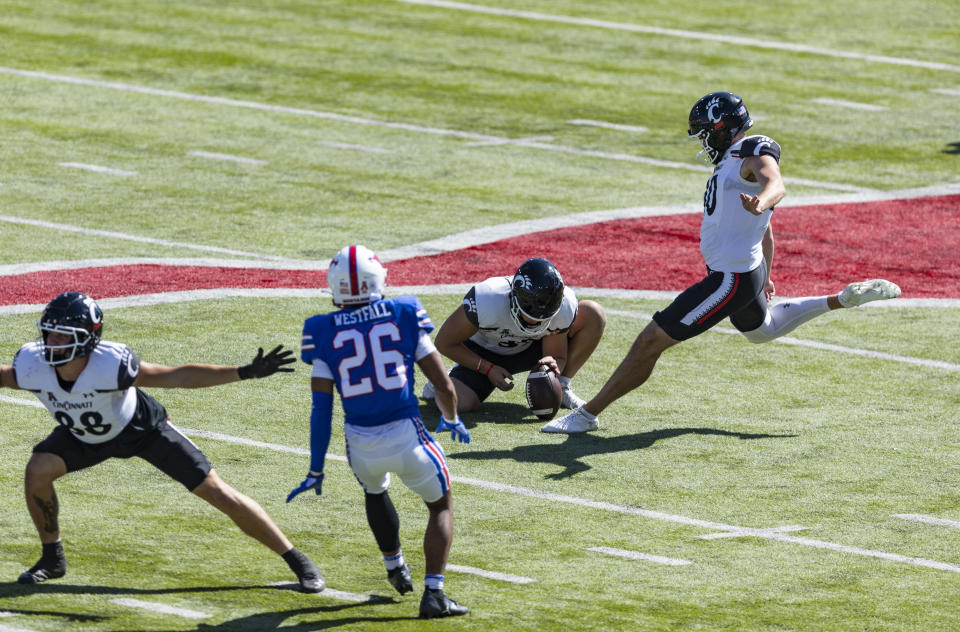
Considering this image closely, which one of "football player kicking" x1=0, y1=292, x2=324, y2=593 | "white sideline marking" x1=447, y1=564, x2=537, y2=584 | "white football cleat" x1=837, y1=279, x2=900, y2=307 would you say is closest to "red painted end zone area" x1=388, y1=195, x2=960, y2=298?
"white football cleat" x1=837, y1=279, x2=900, y2=307

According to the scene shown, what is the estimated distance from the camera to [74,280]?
1594cm

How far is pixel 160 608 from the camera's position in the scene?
27.2 feet

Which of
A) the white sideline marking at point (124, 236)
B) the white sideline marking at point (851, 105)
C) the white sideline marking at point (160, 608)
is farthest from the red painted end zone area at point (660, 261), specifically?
the white sideline marking at point (160, 608)

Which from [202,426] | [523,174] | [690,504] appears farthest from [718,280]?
[523,174]

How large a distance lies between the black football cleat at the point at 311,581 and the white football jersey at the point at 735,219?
4313 mm

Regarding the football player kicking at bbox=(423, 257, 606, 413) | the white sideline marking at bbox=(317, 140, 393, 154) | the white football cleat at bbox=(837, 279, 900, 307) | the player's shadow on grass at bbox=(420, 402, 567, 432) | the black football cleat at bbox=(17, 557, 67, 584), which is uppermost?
the white sideline marking at bbox=(317, 140, 393, 154)

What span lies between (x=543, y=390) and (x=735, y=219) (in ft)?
5.68

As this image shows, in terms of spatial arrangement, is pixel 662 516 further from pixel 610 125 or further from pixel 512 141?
pixel 610 125

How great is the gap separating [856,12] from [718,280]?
2328cm

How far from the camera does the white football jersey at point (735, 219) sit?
38.6 ft

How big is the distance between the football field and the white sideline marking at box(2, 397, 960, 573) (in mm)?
32

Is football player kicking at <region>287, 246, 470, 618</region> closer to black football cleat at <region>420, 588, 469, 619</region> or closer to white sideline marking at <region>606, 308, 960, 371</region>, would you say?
black football cleat at <region>420, 588, 469, 619</region>

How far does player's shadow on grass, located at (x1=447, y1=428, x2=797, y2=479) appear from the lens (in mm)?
11172

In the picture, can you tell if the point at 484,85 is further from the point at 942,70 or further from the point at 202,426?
the point at 202,426
